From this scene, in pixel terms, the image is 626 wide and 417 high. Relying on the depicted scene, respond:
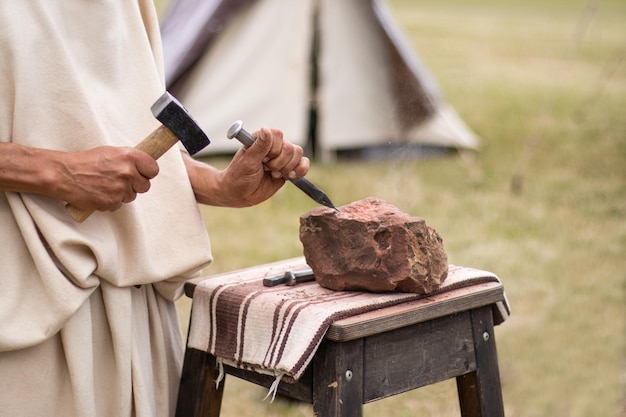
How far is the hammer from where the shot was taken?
1866 mm

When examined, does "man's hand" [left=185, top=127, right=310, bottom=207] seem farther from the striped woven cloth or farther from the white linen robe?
the striped woven cloth

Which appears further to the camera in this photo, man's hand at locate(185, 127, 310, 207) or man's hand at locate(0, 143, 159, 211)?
man's hand at locate(185, 127, 310, 207)

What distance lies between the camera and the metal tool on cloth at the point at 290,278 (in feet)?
7.13

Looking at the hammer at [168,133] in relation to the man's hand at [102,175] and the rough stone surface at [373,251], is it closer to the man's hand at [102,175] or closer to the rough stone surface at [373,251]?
the man's hand at [102,175]

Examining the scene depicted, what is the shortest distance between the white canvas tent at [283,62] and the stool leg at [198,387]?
5147 millimetres

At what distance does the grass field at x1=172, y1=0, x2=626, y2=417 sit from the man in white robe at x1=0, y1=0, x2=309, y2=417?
156 centimetres

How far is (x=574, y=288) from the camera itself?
5047mm

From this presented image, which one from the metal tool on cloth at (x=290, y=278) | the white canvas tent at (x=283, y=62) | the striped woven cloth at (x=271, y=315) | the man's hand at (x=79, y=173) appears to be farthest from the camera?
the white canvas tent at (x=283, y=62)

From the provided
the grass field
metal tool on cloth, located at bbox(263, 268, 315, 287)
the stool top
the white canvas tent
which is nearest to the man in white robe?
metal tool on cloth, located at bbox(263, 268, 315, 287)

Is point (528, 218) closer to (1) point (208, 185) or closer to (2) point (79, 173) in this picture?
(1) point (208, 185)

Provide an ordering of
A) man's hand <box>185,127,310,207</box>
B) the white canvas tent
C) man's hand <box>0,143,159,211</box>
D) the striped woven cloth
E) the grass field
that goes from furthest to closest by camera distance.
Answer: the white canvas tent → the grass field → man's hand <box>185,127,310,207</box> → the striped woven cloth → man's hand <box>0,143,159,211</box>

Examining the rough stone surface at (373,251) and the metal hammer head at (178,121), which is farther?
the rough stone surface at (373,251)

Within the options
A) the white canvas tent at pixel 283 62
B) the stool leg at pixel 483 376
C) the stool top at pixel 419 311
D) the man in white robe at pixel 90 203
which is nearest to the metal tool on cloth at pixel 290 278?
the man in white robe at pixel 90 203

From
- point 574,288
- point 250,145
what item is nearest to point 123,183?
point 250,145
